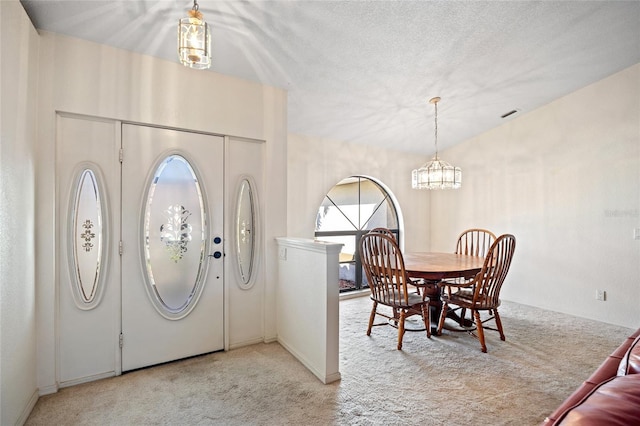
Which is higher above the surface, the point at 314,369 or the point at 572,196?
the point at 572,196

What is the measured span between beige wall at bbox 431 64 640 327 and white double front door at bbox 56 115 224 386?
4.00m

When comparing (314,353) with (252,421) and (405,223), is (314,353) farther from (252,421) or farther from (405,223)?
(405,223)

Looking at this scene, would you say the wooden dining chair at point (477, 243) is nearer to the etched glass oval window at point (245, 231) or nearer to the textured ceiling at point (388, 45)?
the textured ceiling at point (388, 45)

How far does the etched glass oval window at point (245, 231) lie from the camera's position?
296 centimetres

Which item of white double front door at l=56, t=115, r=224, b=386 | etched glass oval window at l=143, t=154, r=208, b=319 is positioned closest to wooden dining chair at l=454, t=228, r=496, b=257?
white double front door at l=56, t=115, r=224, b=386

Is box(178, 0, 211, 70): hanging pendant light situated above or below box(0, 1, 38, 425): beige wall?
above

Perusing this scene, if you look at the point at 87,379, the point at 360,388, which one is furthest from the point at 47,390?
the point at 360,388

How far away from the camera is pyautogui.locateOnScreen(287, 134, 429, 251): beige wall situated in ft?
13.7

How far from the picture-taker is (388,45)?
262 cm

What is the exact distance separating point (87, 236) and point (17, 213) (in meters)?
0.54

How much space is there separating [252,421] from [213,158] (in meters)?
2.03

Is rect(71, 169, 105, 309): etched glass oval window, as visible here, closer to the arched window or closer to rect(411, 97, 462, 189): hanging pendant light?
the arched window

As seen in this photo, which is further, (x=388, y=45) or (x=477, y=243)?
(x=477, y=243)

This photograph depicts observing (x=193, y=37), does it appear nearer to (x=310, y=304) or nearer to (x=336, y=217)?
(x=310, y=304)
